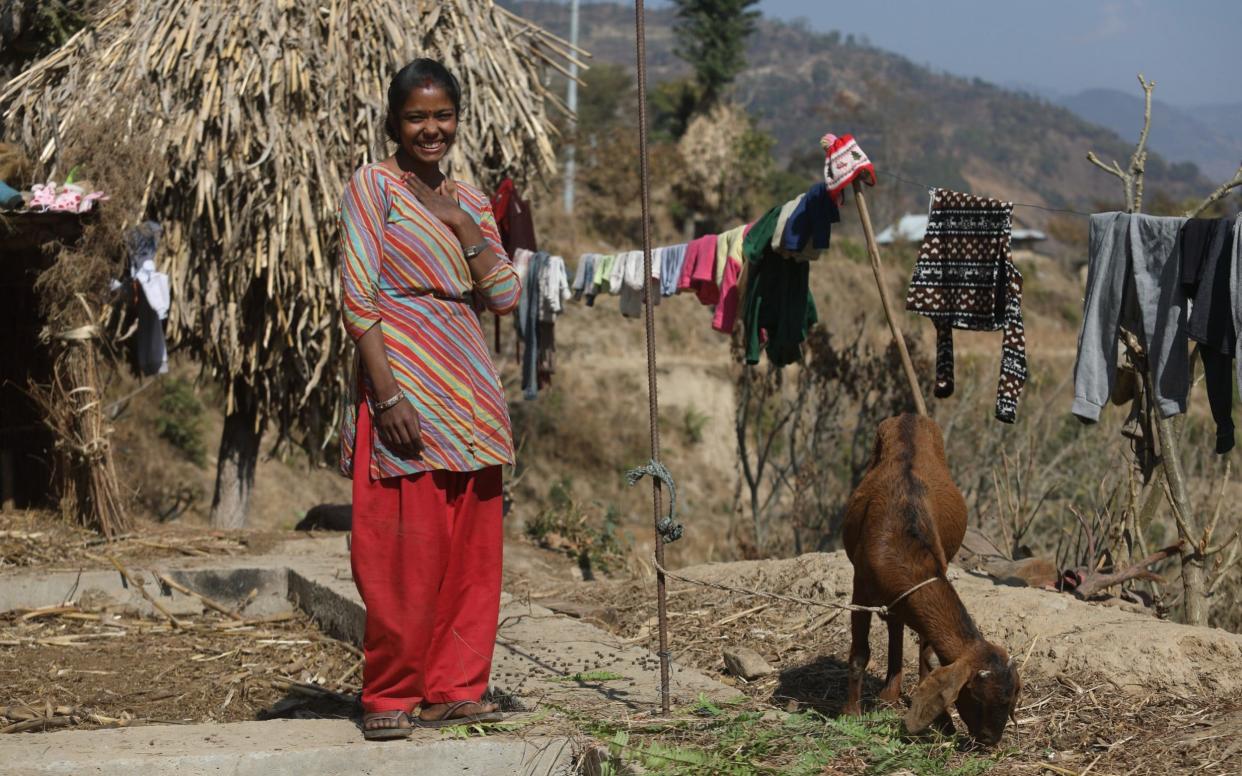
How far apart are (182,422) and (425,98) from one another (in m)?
16.2

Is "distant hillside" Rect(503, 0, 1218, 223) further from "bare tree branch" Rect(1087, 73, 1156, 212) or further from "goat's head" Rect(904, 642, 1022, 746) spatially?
"goat's head" Rect(904, 642, 1022, 746)

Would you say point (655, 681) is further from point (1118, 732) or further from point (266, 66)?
point (266, 66)

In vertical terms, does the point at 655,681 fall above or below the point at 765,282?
below

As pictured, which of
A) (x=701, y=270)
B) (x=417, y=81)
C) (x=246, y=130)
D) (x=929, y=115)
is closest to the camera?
(x=417, y=81)

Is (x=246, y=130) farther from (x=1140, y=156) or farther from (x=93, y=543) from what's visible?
(x=1140, y=156)

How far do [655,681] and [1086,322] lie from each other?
243cm

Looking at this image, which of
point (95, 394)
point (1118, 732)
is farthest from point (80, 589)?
point (1118, 732)

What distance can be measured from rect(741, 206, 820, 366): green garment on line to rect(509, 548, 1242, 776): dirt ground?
1171 millimetres

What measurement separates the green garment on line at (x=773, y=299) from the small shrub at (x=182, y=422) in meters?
13.6

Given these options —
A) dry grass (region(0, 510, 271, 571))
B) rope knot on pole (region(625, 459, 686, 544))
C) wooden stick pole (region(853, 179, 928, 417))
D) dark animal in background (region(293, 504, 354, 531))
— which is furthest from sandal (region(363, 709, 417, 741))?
dark animal in background (region(293, 504, 354, 531))

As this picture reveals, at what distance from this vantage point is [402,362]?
3.77m

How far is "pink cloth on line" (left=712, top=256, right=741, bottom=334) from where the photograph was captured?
22.9 feet

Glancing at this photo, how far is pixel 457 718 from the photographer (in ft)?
12.8

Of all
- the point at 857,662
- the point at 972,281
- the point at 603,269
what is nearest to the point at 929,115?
the point at 603,269
